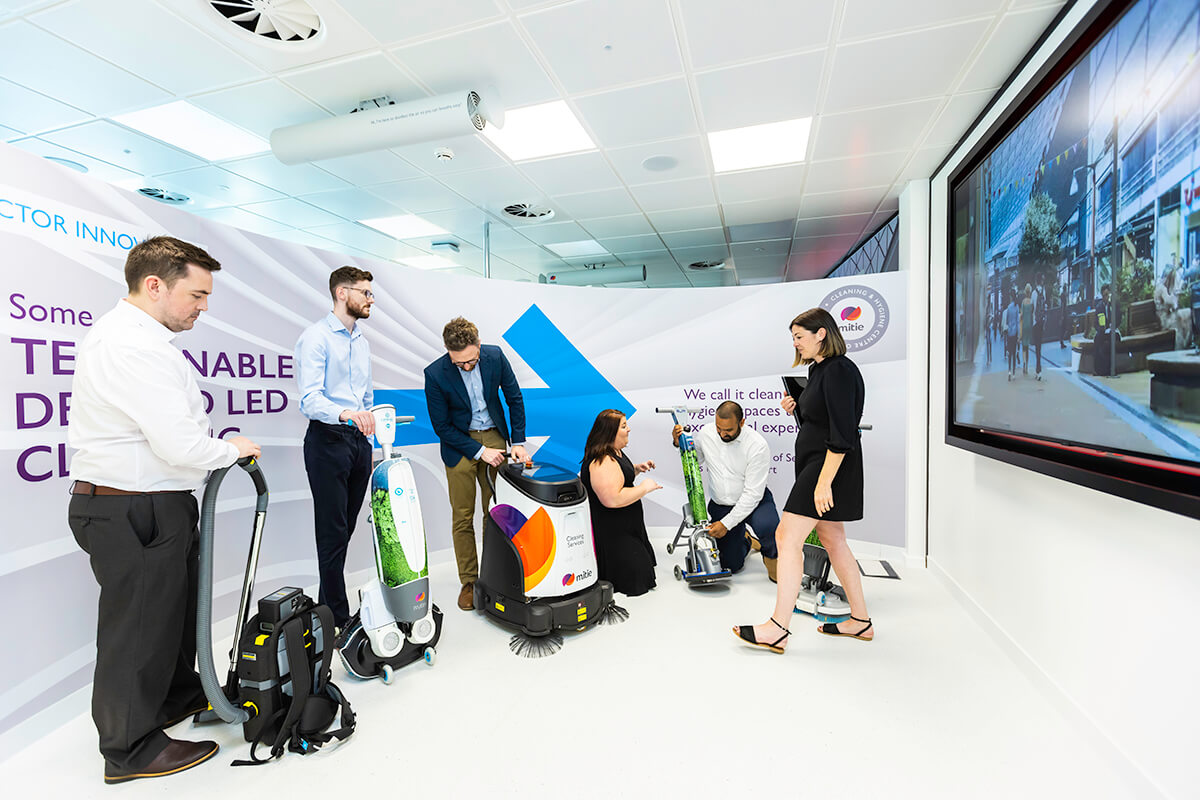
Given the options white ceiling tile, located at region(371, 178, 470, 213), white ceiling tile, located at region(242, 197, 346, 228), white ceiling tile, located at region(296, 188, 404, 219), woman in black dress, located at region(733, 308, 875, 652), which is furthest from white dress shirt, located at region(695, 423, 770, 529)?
white ceiling tile, located at region(242, 197, 346, 228)

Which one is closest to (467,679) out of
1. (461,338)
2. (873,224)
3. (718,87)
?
(461,338)

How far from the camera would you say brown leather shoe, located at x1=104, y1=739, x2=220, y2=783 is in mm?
1591

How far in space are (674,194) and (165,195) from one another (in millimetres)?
4043

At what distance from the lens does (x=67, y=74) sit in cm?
255

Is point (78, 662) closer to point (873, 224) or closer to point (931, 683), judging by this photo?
point (931, 683)

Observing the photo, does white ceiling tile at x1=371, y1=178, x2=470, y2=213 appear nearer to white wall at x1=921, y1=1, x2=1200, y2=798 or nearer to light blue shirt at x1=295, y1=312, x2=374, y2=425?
light blue shirt at x1=295, y1=312, x2=374, y2=425

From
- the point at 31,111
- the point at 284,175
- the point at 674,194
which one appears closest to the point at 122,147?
the point at 31,111

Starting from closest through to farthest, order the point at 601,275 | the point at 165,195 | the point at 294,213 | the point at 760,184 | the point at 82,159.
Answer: the point at 82,159
the point at 760,184
the point at 165,195
the point at 294,213
the point at 601,275

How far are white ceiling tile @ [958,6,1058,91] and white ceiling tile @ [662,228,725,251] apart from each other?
2.60 meters

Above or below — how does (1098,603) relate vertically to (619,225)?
below

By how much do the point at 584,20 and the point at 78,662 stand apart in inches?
124

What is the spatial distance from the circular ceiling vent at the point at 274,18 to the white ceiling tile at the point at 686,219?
113 inches

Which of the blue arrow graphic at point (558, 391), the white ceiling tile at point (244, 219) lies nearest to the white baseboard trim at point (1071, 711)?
the blue arrow graphic at point (558, 391)

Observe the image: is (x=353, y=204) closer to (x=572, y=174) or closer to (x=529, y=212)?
(x=529, y=212)
